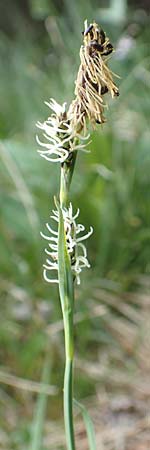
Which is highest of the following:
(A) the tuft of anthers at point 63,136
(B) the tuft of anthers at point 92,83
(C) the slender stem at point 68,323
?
(B) the tuft of anthers at point 92,83

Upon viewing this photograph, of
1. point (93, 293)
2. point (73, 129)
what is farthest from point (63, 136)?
point (93, 293)

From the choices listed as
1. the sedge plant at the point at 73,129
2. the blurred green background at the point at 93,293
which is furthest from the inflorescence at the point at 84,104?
the blurred green background at the point at 93,293

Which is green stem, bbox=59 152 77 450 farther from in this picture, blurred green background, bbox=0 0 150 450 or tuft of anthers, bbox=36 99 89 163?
blurred green background, bbox=0 0 150 450

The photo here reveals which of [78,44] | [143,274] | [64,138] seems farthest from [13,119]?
[64,138]

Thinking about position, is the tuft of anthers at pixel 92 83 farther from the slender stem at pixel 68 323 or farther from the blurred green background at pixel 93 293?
the blurred green background at pixel 93 293

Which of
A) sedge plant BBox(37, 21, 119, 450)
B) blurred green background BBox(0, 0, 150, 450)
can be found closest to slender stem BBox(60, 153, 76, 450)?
sedge plant BBox(37, 21, 119, 450)

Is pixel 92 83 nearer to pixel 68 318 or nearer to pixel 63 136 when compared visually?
pixel 63 136
